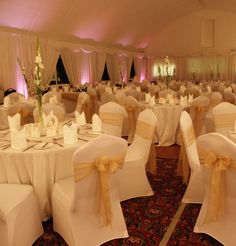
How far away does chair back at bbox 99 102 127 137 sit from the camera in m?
4.77

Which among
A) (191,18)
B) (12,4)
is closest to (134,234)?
(12,4)

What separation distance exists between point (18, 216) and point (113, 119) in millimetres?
2316

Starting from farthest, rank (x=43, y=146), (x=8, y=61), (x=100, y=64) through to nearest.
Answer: (x=100, y=64) → (x=8, y=61) → (x=43, y=146)

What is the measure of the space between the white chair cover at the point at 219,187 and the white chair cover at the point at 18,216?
5.23ft

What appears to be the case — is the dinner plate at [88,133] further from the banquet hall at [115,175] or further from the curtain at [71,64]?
the curtain at [71,64]

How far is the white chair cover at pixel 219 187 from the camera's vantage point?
2.51 metres

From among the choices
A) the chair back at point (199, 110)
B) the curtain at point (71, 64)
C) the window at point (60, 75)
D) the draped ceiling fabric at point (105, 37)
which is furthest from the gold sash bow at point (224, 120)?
the curtain at point (71, 64)

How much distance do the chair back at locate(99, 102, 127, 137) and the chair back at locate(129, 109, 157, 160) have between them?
642mm

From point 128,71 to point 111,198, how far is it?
16947 mm

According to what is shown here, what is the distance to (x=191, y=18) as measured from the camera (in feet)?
62.5

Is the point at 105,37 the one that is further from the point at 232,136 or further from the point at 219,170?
the point at 219,170

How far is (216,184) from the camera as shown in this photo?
2641 mm

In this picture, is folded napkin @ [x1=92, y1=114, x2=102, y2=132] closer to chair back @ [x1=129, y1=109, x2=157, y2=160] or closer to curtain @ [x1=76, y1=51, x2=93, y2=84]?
chair back @ [x1=129, y1=109, x2=157, y2=160]

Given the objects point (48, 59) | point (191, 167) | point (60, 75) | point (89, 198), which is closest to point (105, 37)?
point (60, 75)
